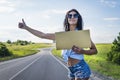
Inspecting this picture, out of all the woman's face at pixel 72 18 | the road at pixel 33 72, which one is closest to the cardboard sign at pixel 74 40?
the woman's face at pixel 72 18

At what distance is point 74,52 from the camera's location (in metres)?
5.66

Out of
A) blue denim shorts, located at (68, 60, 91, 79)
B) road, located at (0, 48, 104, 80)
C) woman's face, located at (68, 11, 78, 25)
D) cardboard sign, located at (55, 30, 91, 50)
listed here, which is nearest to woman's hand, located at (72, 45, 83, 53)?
cardboard sign, located at (55, 30, 91, 50)

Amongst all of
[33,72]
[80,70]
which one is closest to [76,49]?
[80,70]

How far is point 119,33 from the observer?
33938 millimetres

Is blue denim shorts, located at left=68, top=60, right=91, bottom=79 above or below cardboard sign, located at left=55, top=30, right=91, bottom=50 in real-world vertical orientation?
below

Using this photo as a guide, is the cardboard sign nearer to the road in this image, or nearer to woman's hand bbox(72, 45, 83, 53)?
woman's hand bbox(72, 45, 83, 53)

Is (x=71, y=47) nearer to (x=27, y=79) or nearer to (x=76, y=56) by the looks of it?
(x=76, y=56)

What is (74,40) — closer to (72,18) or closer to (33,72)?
(72,18)

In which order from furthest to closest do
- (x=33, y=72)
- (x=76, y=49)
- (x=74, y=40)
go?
1. (x=33, y=72)
2. (x=74, y=40)
3. (x=76, y=49)

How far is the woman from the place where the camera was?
18.4 feet

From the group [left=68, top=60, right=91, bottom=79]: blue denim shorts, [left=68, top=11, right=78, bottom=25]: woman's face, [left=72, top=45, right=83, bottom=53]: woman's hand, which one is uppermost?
[left=68, top=11, right=78, bottom=25]: woman's face

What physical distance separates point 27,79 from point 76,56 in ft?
46.1

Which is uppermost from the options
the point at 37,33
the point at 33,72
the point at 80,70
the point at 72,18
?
the point at 72,18

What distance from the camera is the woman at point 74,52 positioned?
5.62 metres
